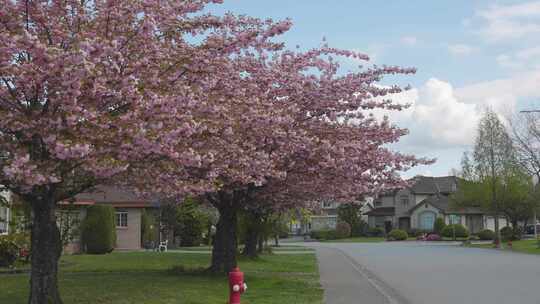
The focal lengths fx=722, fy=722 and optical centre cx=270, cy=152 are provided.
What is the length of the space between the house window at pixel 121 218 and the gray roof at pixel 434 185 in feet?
188

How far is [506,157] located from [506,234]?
1105 cm

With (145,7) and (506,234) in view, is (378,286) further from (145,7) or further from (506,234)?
(506,234)

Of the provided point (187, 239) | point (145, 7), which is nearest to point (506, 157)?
point (187, 239)

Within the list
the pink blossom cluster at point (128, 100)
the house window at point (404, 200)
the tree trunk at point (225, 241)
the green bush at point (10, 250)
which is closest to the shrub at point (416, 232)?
the house window at point (404, 200)

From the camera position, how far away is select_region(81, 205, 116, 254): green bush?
34.5m

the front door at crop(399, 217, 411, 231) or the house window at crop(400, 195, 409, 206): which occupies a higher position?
the house window at crop(400, 195, 409, 206)

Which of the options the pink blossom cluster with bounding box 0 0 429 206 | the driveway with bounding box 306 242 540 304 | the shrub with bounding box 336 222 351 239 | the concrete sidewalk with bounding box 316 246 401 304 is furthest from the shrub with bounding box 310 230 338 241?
the pink blossom cluster with bounding box 0 0 429 206

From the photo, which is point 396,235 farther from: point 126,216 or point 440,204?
point 126,216

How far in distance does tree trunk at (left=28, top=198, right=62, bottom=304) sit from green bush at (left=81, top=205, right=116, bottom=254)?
74.2 ft

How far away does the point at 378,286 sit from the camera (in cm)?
1917

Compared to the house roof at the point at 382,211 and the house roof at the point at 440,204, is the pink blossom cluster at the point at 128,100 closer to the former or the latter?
the house roof at the point at 440,204

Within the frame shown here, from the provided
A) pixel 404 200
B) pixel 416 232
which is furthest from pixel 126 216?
pixel 404 200

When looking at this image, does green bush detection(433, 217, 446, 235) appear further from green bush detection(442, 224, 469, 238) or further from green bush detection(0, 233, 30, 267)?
green bush detection(0, 233, 30, 267)

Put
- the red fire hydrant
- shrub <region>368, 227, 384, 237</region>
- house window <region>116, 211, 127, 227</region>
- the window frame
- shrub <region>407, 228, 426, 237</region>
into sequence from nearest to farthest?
the red fire hydrant, the window frame, house window <region>116, 211, 127, 227</region>, shrub <region>407, 228, 426, 237</region>, shrub <region>368, 227, 384, 237</region>
